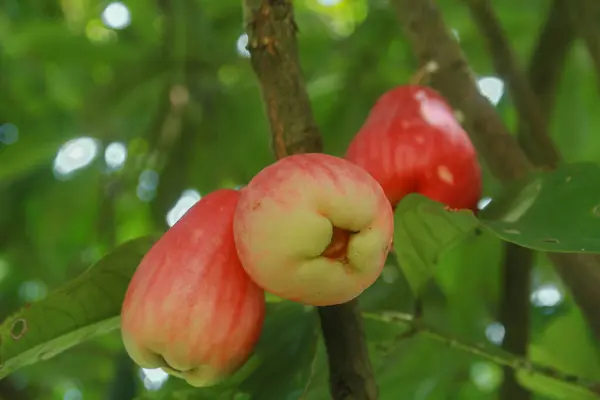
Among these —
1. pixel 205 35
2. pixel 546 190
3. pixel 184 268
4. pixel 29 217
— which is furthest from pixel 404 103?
pixel 29 217

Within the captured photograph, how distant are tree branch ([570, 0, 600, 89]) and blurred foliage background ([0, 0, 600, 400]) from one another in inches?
6.6

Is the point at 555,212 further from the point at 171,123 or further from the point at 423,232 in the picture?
the point at 171,123

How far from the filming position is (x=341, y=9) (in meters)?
1.55

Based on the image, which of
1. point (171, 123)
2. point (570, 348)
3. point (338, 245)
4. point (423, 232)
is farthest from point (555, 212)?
point (171, 123)

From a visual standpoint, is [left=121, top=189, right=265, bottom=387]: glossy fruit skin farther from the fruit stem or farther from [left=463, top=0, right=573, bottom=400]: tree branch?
[left=463, top=0, right=573, bottom=400]: tree branch

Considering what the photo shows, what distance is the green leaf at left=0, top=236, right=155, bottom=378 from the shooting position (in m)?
0.58

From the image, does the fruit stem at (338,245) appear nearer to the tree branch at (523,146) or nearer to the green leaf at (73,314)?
the green leaf at (73,314)

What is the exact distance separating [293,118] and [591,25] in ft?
1.79

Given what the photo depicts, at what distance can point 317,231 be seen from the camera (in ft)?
1.43

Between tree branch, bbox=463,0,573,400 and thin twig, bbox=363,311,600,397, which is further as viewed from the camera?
tree branch, bbox=463,0,573,400

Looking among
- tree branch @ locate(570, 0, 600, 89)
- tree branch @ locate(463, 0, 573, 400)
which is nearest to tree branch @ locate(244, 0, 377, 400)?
tree branch @ locate(463, 0, 573, 400)

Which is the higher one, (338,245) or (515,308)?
(338,245)

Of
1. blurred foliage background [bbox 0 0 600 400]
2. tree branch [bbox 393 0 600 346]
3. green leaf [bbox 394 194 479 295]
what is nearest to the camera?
green leaf [bbox 394 194 479 295]

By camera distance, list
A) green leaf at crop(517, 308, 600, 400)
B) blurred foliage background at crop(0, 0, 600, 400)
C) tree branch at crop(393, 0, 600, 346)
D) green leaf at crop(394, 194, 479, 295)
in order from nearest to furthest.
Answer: green leaf at crop(394, 194, 479, 295), tree branch at crop(393, 0, 600, 346), green leaf at crop(517, 308, 600, 400), blurred foliage background at crop(0, 0, 600, 400)
